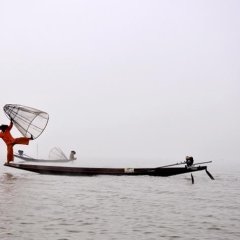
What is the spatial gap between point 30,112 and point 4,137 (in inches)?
106

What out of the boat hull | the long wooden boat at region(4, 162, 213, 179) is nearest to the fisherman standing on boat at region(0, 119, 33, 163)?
the long wooden boat at region(4, 162, 213, 179)

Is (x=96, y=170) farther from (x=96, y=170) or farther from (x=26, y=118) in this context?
(x=26, y=118)

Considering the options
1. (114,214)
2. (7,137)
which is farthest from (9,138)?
(114,214)

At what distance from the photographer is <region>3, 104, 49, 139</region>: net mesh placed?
27.4m

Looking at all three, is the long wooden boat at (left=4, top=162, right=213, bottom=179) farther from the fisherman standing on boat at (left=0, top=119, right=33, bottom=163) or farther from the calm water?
the calm water

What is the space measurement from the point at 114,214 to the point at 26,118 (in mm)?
15524

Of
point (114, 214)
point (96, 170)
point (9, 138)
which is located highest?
point (9, 138)

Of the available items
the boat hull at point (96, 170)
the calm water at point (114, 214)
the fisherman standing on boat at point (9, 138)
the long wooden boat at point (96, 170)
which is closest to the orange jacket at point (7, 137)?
the fisherman standing on boat at point (9, 138)

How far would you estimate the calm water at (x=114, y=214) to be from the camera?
36.6 ft

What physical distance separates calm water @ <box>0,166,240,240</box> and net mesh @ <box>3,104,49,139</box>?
751 centimetres

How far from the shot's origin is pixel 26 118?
90.1 ft

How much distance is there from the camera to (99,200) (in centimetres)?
1764

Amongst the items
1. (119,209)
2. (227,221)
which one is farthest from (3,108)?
(227,221)

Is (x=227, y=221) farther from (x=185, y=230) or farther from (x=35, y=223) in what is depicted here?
(x=35, y=223)
